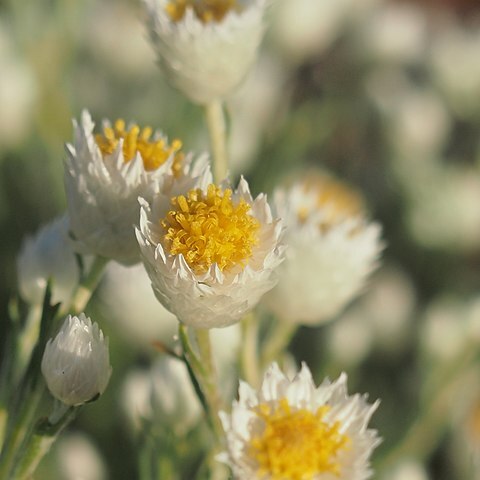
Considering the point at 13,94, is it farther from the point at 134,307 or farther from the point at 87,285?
the point at 87,285

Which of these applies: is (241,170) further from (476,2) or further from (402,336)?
Result: (476,2)

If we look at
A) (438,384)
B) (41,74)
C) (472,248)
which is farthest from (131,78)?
(438,384)

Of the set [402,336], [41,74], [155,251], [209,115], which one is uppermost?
[41,74]

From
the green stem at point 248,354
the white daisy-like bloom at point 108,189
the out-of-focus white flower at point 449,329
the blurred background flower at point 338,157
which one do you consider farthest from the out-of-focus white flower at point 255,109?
the white daisy-like bloom at point 108,189

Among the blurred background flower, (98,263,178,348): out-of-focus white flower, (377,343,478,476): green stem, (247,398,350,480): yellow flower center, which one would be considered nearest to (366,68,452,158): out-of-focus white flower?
the blurred background flower

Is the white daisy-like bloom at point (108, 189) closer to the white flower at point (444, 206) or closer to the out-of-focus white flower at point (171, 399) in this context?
the out-of-focus white flower at point (171, 399)

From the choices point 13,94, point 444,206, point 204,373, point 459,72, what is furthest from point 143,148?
point 459,72
